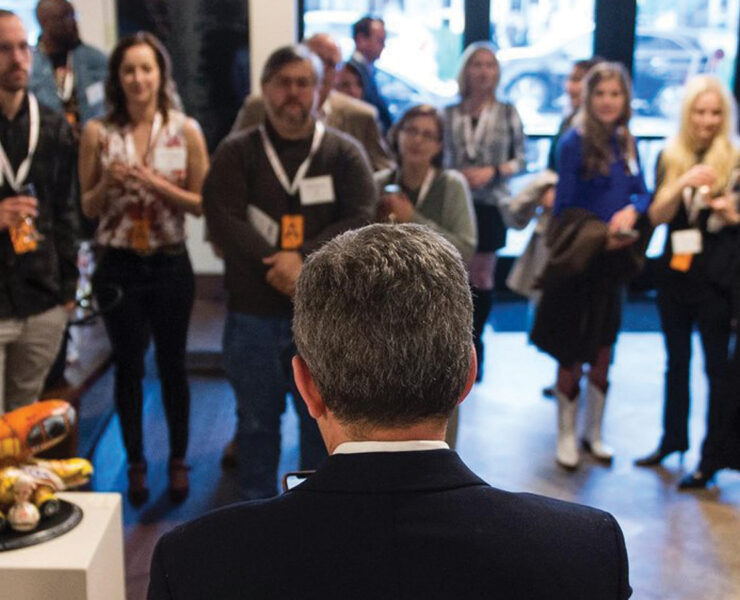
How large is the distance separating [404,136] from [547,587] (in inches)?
115

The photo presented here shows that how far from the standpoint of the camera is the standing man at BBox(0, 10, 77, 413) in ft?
9.68

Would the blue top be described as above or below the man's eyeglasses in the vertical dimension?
below

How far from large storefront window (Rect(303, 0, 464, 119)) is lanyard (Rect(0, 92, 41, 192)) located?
3472mm

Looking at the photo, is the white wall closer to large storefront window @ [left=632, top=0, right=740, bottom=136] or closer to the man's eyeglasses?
the man's eyeglasses

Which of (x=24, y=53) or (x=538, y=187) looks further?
(x=538, y=187)

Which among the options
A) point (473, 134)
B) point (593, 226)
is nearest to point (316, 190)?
point (593, 226)

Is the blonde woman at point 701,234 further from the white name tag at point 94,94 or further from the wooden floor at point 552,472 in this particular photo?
the white name tag at point 94,94

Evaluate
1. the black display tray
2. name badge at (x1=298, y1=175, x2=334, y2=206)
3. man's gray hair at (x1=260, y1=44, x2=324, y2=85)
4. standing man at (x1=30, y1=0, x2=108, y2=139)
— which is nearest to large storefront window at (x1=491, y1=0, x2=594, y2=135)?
standing man at (x1=30, y1=0, x2=108, y2=139)

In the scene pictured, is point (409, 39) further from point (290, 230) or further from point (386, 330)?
point (386, 330)

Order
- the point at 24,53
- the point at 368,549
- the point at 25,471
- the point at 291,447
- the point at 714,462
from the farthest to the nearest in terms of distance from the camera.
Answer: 1. the point at 291,447
2. the point at 714,462
3. the point at 24,53
4. the point at 25,471
5. the point at 368,549

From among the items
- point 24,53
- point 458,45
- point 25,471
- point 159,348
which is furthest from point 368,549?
point 458,45

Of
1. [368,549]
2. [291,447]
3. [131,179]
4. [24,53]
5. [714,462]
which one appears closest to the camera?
[368,549]

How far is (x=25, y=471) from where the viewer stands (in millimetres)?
2229

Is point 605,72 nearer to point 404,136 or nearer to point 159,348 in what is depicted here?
point 404,136
